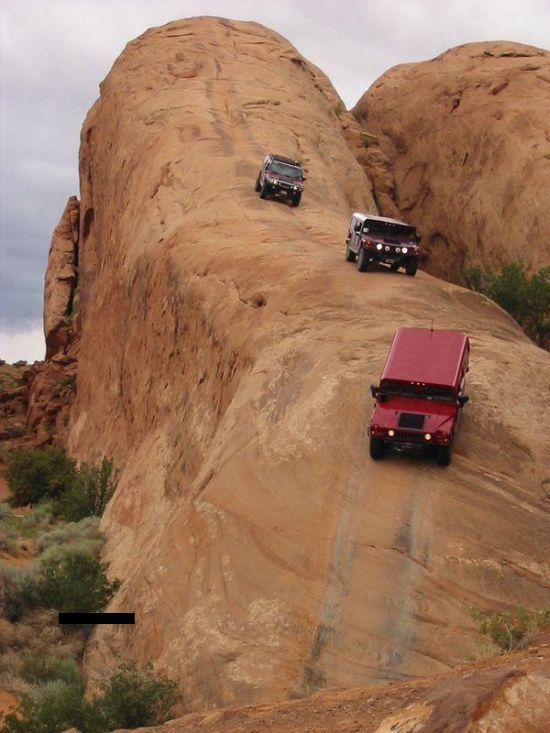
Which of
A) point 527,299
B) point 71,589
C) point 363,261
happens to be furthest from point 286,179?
point 71,589

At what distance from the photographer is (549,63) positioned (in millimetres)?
55844

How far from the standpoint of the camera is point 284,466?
20.0 meters

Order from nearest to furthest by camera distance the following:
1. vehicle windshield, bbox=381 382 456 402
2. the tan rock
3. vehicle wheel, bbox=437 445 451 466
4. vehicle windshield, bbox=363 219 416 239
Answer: vehicle wheel, bbox=437 445 451 466 → vehicle windshield, bbox=381 382 456 402 → vehicle windshield, bbox=363 219 416 239 → the tan rock

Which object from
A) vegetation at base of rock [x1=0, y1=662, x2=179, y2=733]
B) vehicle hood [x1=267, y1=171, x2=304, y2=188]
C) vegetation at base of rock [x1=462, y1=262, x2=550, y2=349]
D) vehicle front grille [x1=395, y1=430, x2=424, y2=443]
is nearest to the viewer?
vegetation at base of rock [x1=0, y1=662, x2=179, y2=733]

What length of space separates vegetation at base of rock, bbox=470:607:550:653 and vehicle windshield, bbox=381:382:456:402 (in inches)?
177

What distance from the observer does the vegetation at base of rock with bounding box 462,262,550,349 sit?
41969 millimetres

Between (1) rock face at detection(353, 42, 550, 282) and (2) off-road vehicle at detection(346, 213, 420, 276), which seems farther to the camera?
(1) rock face at detection(353, 42, 550, 282)

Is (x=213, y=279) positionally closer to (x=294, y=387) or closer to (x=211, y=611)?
(x=294, y=387)

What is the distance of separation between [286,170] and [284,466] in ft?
63.4

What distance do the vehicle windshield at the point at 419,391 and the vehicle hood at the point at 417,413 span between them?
0.22ft

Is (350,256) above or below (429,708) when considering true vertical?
above

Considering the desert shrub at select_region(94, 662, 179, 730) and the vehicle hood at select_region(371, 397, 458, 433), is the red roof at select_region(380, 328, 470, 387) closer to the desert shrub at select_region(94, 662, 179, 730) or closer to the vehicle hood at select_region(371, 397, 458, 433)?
the vehicle hood at select_region(371, 397, 458, 433)

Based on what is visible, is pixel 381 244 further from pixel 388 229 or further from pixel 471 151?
pixel 471 151

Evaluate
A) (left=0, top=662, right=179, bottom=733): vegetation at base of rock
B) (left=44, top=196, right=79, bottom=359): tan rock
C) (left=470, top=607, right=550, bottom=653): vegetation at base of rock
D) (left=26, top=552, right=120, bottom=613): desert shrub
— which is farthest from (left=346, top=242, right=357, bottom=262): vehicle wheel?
(left=44, top=196, right=79, bottom=359): tan rock
